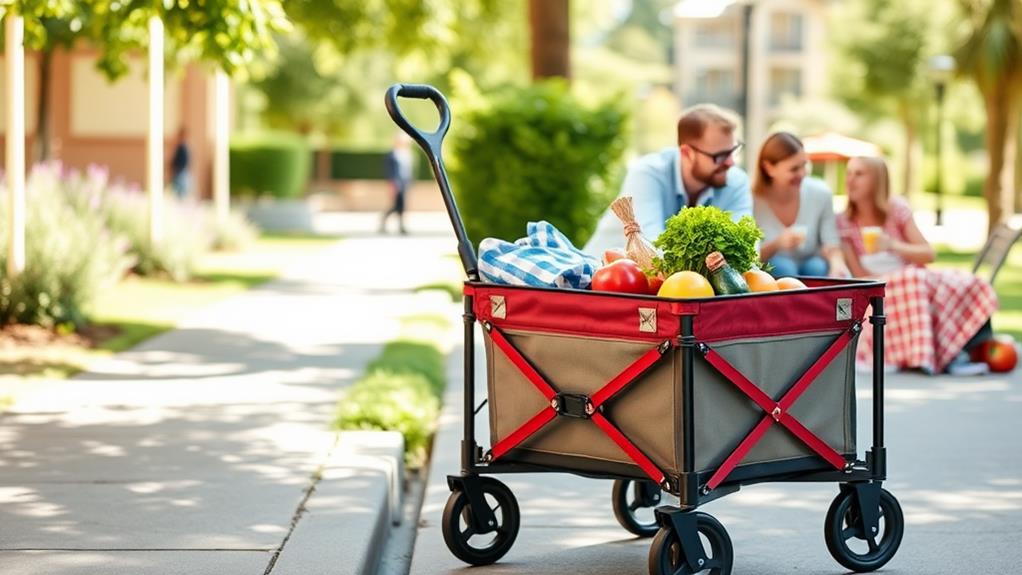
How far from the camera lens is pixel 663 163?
23.8 ft

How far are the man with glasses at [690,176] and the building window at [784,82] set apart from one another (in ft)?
272

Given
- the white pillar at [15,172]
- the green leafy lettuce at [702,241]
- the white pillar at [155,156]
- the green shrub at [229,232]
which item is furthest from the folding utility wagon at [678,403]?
the green shrub at [229,232]

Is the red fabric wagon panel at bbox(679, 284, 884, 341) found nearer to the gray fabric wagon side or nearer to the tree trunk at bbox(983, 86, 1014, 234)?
the gray fabric wagon side

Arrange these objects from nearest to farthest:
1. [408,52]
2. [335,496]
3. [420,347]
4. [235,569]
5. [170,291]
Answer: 1. [235,569]
2. [335,496]
3. [420,347]
4. [170,291]
5. [408,52]

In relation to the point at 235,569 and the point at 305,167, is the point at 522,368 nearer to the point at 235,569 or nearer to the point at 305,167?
the point at 235,569

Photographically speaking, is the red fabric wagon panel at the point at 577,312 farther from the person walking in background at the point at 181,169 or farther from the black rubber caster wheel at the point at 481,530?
the person walking in background at the point at 181,169

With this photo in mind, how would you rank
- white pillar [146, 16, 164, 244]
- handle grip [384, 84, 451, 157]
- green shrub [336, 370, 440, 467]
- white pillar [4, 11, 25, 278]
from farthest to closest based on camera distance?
white pillar [146, 16, 164, 244]
white pillar [4, 11, 25, 278]
green shrub [336, 370, 440, 467]
handle grip [384, 84, 451, 157]

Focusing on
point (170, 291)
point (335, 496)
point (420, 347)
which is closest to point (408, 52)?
point (170, 291)

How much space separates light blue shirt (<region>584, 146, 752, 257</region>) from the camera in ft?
23.2

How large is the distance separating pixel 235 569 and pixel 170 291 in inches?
450

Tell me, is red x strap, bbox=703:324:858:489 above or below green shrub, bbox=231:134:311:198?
below

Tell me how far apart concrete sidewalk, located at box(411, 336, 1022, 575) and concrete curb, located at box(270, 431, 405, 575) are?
0.55ft

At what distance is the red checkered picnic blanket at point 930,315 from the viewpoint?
32.9ft

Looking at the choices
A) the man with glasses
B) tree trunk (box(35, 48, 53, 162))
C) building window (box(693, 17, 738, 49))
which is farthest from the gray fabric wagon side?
building window (box(693, 17, 738, 49))
